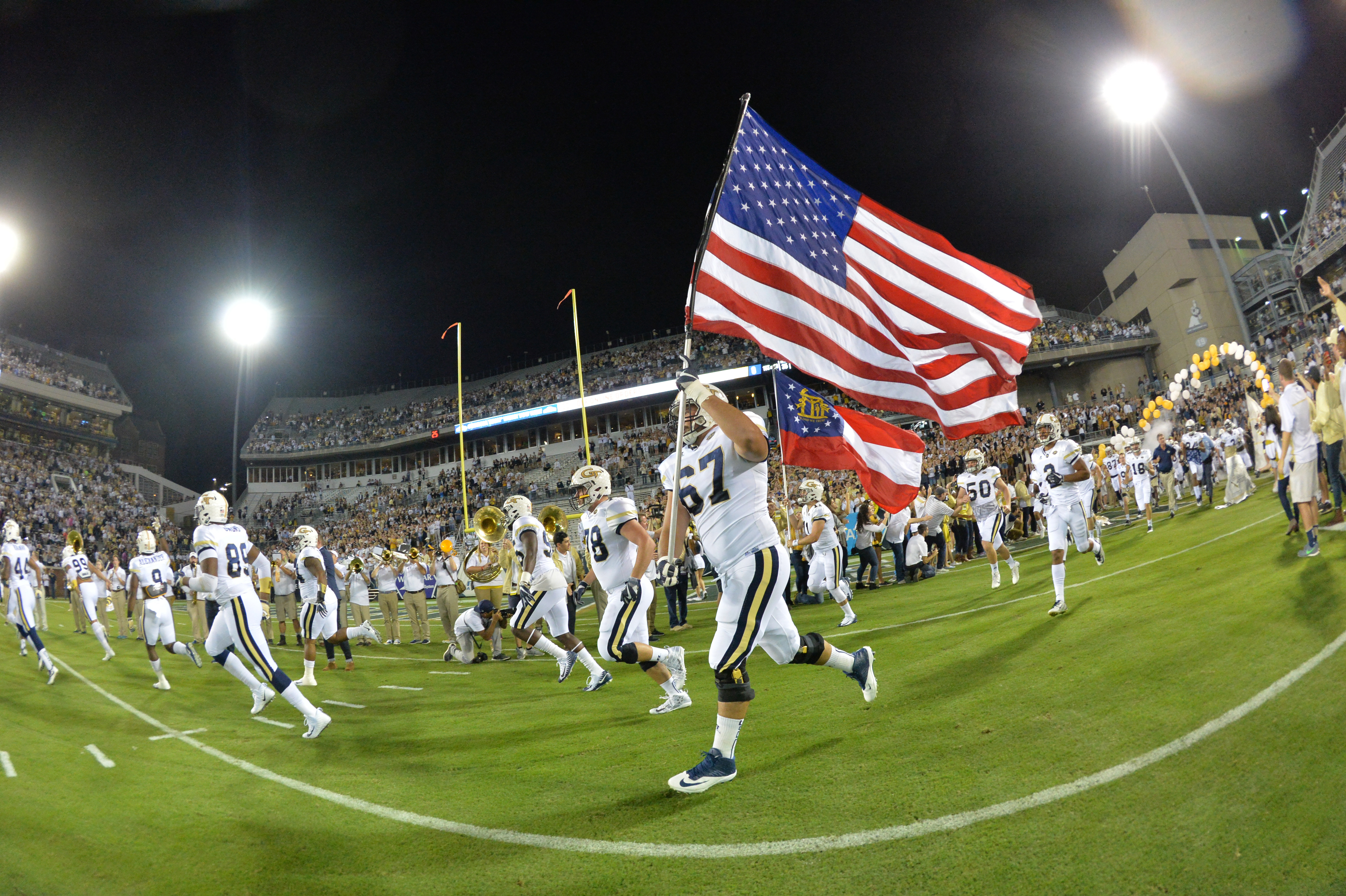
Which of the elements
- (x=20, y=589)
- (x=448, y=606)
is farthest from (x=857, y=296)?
(x=20, y=589)

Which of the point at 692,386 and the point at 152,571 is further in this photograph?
the point at 152,571

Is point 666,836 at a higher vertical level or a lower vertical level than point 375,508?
lower

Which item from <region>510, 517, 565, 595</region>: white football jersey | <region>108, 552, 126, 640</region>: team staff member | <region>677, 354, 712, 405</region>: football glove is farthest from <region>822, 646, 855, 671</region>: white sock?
<region>108, 552, 126, 640</region>: team staff member

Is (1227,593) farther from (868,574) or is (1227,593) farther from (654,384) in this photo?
(654,384)

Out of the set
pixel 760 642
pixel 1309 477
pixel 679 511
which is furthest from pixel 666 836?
pixel 1309 477

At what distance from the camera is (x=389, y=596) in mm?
15320

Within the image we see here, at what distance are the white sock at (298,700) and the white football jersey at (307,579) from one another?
13.2 ft

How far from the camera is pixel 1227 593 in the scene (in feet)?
22.0

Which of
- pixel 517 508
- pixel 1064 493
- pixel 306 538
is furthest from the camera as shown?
pixel 306 538

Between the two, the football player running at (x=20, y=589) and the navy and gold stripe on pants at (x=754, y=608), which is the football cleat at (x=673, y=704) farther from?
the football player running at (x=20, y=589)

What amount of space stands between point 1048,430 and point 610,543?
683 centimetres

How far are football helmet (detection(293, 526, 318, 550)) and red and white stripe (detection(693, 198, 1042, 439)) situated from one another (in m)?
8.80

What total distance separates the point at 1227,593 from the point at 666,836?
657cm

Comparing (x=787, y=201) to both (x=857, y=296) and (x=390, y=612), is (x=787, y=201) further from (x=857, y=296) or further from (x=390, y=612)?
(x=390, y=612)
